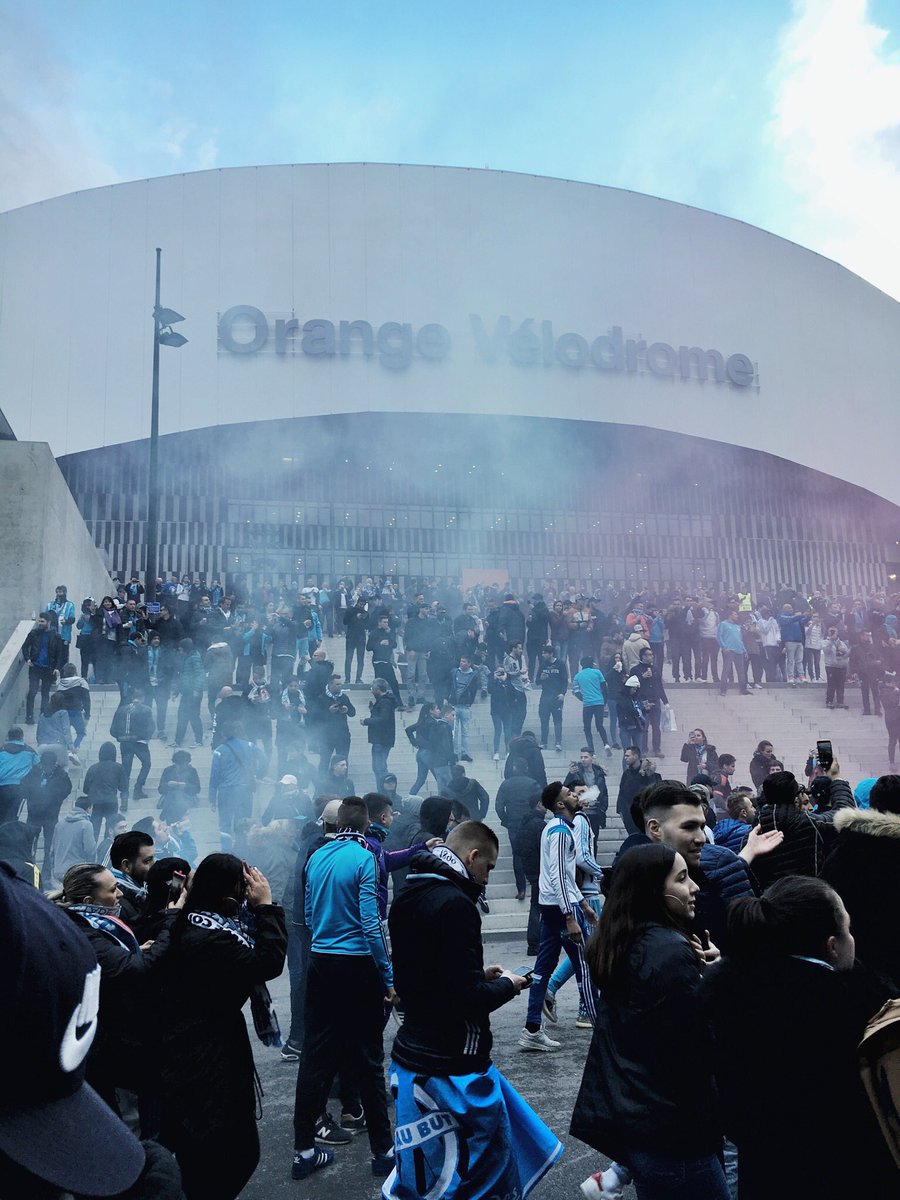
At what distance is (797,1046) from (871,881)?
1.26 meters

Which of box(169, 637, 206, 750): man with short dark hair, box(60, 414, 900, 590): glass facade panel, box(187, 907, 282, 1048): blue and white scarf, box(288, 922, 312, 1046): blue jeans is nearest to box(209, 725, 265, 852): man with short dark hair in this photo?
box(169, 637, 206, 750): man with short dark hair

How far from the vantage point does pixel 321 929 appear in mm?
4316

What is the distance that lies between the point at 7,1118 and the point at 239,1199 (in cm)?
326

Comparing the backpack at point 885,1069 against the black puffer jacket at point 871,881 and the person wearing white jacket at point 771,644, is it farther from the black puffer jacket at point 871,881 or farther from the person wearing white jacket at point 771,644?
the person wearing white jacket at point 771,644

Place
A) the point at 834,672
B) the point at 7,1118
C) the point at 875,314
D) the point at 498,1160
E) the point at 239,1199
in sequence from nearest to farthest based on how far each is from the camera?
1. the point at 7,1118
2. the point at 498,1160
3. the point at 239,1199
4. the point at 834,672
5. the point at 875,314

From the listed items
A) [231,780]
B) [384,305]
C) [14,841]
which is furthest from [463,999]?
[384,305]

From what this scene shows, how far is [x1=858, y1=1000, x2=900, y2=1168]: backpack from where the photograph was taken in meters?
1.69

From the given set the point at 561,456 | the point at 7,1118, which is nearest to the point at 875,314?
the point at 561,456

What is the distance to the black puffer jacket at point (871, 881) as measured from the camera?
3.17 meters

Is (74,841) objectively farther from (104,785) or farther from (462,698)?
(462,698)

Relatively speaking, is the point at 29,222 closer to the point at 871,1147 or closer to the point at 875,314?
the point at 875,314

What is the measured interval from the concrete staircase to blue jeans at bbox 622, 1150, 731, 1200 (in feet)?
23.0

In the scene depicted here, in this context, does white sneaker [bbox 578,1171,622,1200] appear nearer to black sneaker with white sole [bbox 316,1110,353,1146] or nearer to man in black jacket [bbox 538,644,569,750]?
black sneaker with white sole [bbox 316,1110,353,1146]

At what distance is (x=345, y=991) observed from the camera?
423 centimetres
